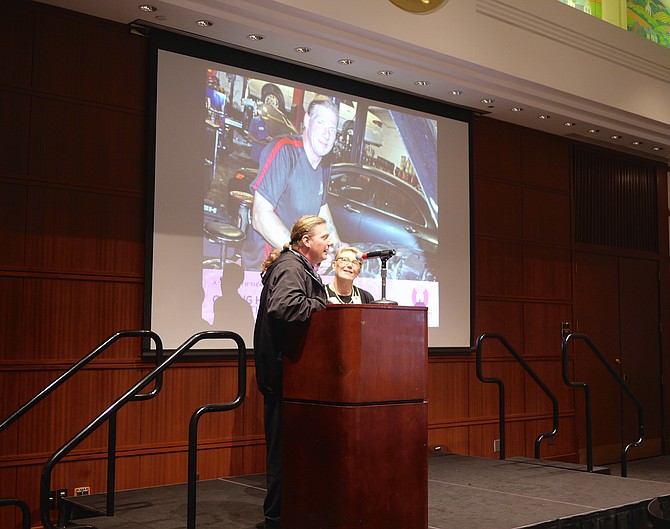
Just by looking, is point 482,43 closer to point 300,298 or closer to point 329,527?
point 300,298

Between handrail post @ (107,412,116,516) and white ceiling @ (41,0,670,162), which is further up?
white ceiling @ (41,0,670,162)

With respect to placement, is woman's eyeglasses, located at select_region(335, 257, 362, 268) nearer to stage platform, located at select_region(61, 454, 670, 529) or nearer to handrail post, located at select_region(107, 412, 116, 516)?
stage platform, located at select_region(61, 454, 670, 529)

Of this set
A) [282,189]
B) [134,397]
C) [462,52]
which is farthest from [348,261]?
[462,52]

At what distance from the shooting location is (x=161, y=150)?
17.6ft

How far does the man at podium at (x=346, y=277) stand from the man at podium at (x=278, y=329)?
1.18 meters

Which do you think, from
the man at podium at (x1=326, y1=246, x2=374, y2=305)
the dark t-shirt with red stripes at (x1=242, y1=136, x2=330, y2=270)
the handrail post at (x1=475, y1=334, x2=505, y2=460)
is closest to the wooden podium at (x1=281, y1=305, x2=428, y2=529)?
the man at podium at (x1=326, y1=246, x2=374, y2=305)

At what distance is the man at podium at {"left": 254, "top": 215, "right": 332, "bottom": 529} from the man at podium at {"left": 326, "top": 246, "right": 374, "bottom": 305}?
1.18 metres

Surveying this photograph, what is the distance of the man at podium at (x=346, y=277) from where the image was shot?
16.5 feet

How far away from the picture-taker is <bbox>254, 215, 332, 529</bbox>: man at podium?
3.56m

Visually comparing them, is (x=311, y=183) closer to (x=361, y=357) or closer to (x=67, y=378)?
(x=67, y=378)

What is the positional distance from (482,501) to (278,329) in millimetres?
1831

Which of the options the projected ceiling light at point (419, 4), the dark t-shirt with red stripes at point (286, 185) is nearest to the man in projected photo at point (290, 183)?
the dark t-shirt with red stripes at point (286, 185)

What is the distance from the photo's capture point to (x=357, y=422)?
329 cm

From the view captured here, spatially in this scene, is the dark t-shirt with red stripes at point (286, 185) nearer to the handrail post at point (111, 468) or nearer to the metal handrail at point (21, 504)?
the handrail post at point (111, 468)
